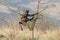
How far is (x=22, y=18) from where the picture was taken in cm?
283

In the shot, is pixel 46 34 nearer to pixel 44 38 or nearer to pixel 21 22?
pixel 44 38

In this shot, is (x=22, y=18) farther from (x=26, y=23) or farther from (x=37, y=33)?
(x=37, y=33)

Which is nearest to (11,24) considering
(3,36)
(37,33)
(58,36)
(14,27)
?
(14,27)

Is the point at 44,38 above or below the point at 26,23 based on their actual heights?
below

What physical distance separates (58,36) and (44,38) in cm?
35

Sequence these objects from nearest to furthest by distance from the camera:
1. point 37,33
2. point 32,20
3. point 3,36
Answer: point 32,20 < point 37,33 < point 3,36

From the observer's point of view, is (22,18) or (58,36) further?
(58,36)

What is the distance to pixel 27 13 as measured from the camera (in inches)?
122

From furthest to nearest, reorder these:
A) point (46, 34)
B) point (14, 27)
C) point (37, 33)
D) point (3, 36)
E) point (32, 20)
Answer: point (46, 34) < point (3, 36) < point (37, 33) < point (14, 27) < point (32, 20)

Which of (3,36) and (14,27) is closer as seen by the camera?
(14,27)

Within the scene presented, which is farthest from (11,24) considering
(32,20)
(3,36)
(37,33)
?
(3,36)

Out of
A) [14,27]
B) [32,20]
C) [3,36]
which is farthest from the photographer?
[3,36]

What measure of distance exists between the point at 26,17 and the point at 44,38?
148 cm

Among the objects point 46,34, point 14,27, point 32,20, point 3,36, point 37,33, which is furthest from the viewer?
point 46,34
